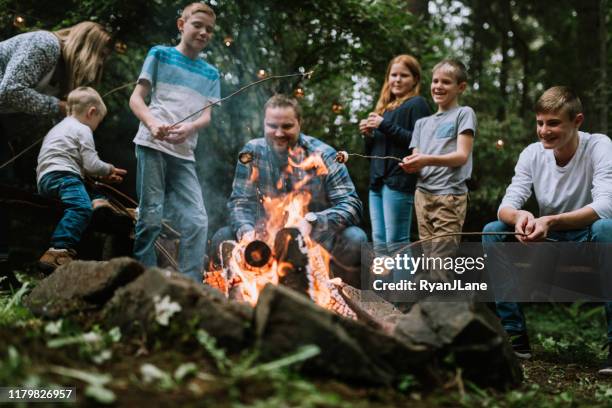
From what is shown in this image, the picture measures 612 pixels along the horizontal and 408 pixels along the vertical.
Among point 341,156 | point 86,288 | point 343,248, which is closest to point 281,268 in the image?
point 343,248

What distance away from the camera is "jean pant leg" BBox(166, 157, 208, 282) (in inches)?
175

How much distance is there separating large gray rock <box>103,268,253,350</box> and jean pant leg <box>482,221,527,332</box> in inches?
88.6

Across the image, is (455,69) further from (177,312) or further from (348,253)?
(177,312)

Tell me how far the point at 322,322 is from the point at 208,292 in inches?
24.2

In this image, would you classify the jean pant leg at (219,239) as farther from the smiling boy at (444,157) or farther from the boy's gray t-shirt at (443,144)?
the boy's gray t-shirt at (443,144)

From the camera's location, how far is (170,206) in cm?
472

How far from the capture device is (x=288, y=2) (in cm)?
638

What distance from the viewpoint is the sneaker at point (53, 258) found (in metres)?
3.96

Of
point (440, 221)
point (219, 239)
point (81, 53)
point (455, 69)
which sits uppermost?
point (81, 53)

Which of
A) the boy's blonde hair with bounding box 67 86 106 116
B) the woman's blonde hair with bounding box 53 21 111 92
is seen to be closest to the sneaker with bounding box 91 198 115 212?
the boy's blonde hair with bounding box 67 86 106 116

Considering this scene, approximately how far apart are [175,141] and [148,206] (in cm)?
52

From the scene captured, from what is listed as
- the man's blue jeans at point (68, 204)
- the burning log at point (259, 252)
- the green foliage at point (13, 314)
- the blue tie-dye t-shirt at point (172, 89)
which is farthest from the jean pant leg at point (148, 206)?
the green foliage at point (13, 314)

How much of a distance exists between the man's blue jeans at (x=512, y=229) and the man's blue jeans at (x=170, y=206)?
82.7 inches

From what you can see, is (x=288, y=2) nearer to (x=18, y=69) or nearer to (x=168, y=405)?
(x=18, y=69)
